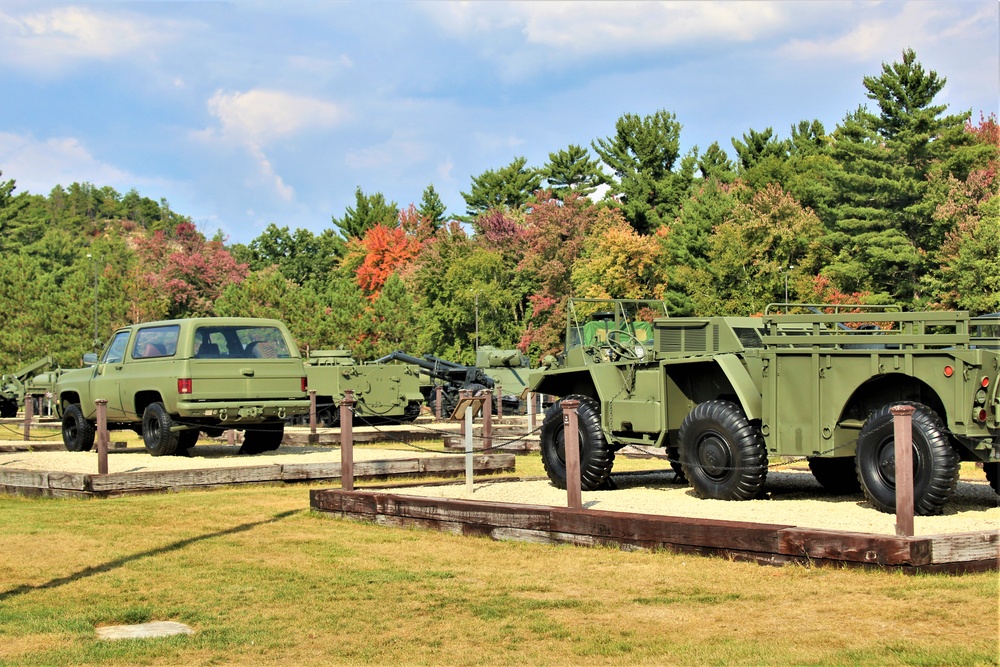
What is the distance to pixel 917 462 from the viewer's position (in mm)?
10633

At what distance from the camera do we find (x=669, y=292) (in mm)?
63625

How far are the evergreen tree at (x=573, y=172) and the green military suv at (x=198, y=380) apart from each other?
64.5 metres

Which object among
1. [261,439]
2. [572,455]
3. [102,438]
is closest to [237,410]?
[261,439]

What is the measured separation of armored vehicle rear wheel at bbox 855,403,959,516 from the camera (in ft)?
34.2

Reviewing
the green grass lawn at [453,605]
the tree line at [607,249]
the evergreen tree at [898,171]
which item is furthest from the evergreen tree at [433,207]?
the green grass lawn at [453,605]

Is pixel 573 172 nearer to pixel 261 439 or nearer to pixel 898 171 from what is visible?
pixel 898 171

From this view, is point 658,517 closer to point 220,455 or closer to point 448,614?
point 448,614

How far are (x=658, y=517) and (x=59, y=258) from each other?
300ft

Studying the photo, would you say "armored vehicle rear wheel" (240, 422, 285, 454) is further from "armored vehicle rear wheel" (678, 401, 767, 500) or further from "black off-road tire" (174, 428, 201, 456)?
"armored vehicle rear wheel" (678, 401, 767, 500)

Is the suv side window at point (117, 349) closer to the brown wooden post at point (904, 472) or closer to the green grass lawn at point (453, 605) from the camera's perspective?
the green grass lawn at point (453, 605)

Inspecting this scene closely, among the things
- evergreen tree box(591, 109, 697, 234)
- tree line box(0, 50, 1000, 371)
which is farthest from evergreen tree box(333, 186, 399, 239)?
evergreen tree box(591, 109, 697, 234)

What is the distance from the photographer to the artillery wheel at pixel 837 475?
1342 centimetres

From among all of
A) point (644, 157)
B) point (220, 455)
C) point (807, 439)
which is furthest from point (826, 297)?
point (807, 439)

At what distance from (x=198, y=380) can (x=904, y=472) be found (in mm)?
11667
